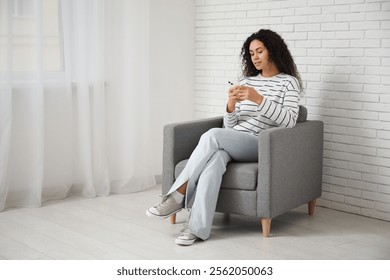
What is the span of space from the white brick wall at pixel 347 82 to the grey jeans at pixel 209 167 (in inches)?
32.1

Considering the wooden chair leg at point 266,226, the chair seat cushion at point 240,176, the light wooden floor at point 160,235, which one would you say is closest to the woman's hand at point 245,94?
the chair seat cushion at point 240,176

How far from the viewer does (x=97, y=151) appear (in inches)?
194

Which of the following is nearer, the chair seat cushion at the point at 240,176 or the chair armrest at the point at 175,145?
the chair seat cushion at the point at 240,176

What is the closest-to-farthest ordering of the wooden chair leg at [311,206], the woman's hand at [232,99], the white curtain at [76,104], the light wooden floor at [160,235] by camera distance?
the light wooden floor at [160,235] → the woman's hand at [232,99] → the wooden chair leg at [311,206] → the white curtain at [76,104]

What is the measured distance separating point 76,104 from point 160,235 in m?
1.47

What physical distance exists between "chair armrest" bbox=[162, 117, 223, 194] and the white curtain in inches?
37.0

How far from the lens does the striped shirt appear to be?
3.94 m

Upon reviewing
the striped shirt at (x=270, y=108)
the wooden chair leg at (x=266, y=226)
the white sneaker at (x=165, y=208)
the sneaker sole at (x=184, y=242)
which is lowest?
the sneaker sole at (x=184, y=242)

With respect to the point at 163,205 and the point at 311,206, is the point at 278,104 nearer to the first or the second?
the point at 311,206

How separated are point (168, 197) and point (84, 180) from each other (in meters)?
1.19

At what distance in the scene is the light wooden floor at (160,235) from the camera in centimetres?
355

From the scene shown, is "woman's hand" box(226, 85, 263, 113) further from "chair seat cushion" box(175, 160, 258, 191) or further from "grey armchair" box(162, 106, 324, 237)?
"chair seat cushion" box(175, 160, 258, 191)

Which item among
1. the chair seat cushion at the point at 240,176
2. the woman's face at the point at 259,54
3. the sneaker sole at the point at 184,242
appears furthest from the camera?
the woman's face at the point at 259,54

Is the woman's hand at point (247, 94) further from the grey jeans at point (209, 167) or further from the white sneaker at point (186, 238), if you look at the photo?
the white sneaker at point (186, 238)
